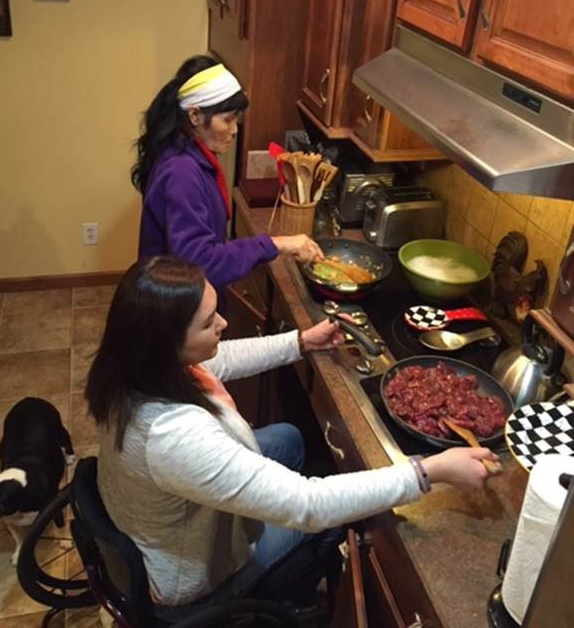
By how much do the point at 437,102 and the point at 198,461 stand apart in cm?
90

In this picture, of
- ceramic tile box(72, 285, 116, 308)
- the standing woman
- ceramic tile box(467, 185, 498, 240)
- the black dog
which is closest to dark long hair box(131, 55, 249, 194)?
the standing woman

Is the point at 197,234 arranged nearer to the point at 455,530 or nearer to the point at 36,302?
the point at 455,530

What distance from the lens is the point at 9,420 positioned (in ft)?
7.41

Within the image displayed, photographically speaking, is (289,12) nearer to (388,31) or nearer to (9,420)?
(388,31)

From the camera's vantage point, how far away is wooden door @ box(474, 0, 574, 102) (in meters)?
1.12

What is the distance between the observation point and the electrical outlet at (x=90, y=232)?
345 centimetres

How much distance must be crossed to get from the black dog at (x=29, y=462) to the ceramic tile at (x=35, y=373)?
61 cm

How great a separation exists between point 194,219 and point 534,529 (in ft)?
3.91

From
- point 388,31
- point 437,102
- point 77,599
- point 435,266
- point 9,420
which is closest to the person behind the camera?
point 437,102

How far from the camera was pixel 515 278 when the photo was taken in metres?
1.75

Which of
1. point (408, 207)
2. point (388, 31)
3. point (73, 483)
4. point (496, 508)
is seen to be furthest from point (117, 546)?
point (388, 31)

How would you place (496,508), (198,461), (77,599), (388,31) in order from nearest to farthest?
(198,461) < (496,508) < (77,599) < (388,31)

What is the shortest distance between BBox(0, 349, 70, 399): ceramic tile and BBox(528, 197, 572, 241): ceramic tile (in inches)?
80.5

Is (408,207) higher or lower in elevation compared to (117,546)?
higher
